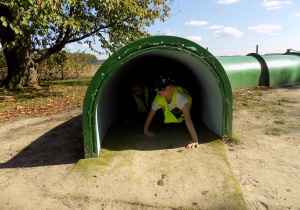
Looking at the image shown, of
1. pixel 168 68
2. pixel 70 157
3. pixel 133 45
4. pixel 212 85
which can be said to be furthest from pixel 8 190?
pixel 168 68

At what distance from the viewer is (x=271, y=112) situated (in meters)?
5.62

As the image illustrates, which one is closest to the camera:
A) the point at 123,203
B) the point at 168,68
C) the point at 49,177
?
the point at 123,203

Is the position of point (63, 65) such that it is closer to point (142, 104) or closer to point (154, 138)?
point (142, 104)

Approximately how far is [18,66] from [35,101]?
353 centimetres

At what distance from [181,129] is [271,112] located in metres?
2.49

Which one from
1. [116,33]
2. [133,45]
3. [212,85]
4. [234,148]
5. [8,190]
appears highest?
[116,33]

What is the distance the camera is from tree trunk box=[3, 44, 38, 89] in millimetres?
10805

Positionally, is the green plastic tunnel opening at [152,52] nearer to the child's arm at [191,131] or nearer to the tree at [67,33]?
the child's arm at [191,131]

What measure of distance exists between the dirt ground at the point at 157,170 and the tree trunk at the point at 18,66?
7.10 meters

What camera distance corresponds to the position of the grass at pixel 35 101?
7008 mm

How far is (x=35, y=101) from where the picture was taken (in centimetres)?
852

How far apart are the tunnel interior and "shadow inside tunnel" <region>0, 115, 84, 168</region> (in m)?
0.49

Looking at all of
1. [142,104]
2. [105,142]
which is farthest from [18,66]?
[105,142]

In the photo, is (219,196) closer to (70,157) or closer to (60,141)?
(70,157)
